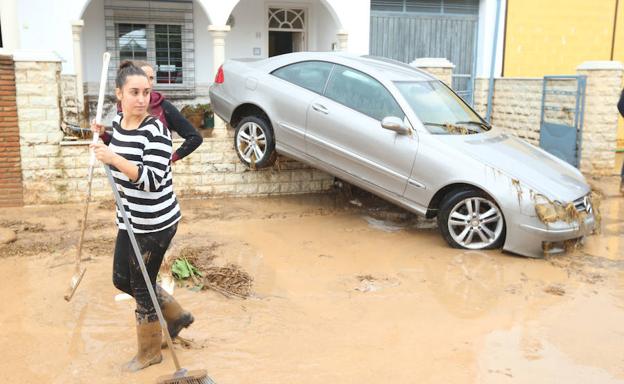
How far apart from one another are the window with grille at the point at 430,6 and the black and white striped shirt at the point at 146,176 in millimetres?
10921

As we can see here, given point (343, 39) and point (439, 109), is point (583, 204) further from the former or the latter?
point (343, 39)

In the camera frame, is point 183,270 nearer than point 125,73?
No

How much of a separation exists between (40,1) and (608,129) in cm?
1057

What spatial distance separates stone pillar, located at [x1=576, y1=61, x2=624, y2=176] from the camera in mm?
11149

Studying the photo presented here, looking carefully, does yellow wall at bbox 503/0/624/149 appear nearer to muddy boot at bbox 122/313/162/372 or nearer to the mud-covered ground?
the mud-covered ground

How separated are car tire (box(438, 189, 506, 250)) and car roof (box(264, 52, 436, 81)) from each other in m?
1.68

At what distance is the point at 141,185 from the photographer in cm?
353

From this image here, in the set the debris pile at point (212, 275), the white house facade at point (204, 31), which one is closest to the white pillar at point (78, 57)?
the white house facade at point (204, 31)

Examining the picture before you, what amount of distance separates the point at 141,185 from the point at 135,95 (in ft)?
1.68

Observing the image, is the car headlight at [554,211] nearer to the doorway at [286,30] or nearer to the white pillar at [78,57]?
the white pillar at [78,57]

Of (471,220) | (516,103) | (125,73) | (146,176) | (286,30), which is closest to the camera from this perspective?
(146,176)

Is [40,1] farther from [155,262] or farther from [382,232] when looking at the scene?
[155,262]

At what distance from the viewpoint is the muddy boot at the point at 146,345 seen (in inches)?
150

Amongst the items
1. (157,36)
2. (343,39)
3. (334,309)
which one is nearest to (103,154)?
(334,309)
